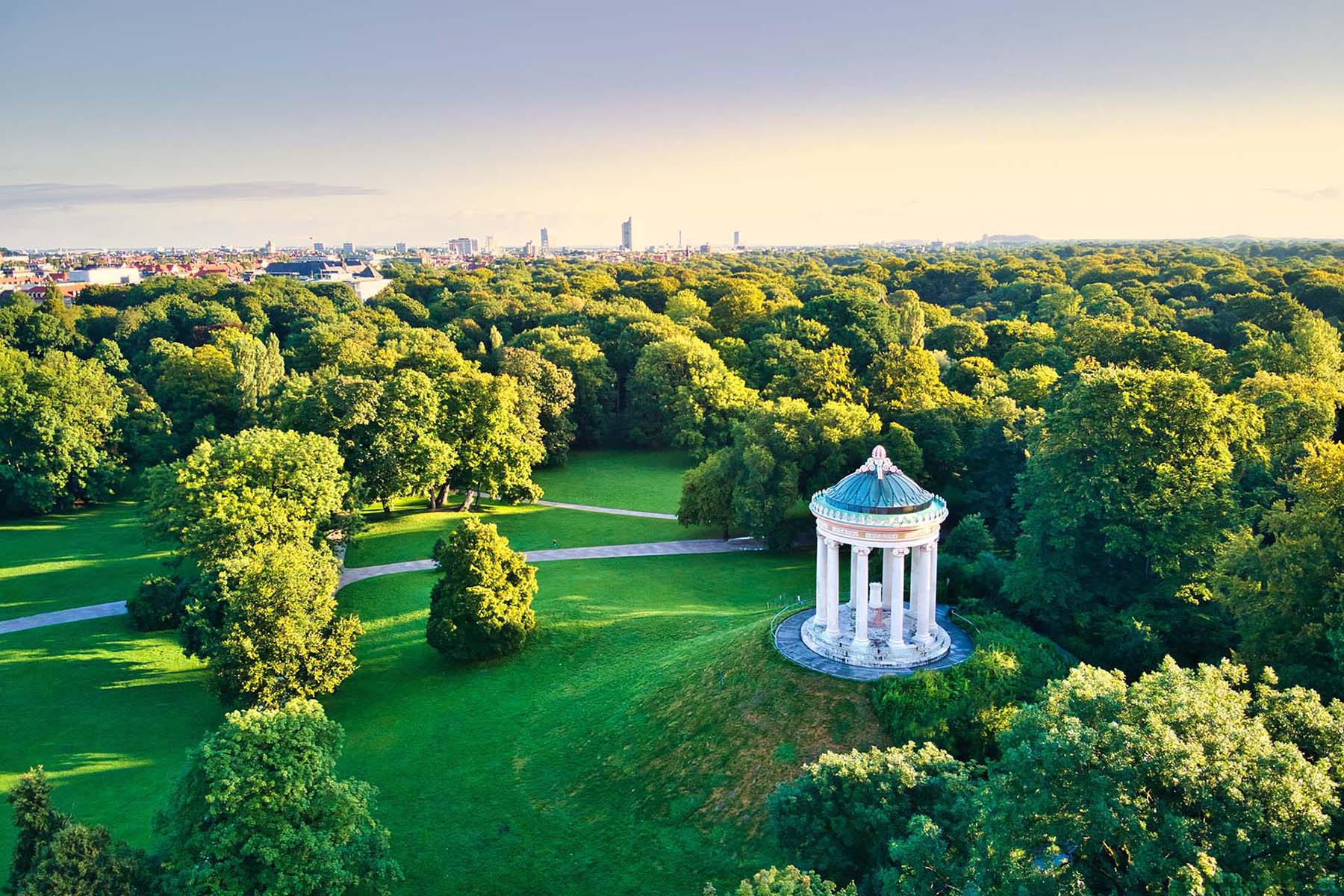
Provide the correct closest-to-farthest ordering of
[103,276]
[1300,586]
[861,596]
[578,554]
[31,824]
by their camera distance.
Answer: [31,824] → [1300,586] → [861,596] → [578,554] → [103,276]

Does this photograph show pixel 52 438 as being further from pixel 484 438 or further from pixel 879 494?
pixel 879 494

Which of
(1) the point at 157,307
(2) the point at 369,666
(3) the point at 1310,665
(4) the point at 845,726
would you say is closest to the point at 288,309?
(1) the point at 157,307

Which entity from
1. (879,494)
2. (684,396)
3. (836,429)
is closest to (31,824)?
(879,494)

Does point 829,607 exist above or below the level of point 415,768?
above

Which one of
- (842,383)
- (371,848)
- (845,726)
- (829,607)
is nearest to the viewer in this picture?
(371,848)

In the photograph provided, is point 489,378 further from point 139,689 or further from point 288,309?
point 288,309

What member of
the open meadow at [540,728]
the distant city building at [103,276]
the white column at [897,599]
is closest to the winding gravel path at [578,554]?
the open meadow at [540,728]

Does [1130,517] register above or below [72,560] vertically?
above
